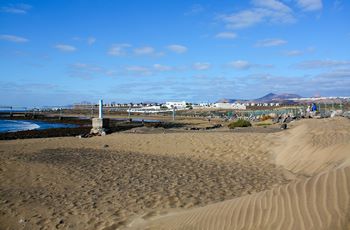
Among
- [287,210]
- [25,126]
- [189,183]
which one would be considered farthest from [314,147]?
[25,126]

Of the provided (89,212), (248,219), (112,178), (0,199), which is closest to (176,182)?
(112,178)

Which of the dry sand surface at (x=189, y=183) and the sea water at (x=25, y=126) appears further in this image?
the sea water at (x=25, y=126)

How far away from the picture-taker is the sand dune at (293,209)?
3.66m

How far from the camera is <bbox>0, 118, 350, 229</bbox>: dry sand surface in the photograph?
421cm

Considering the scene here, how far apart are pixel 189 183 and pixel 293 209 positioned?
518cm

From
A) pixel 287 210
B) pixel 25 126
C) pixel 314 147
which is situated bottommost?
pixel 25 126

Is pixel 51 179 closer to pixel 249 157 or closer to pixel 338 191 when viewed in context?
pixel 249 157

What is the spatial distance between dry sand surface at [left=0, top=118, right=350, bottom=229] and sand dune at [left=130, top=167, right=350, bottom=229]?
12mm

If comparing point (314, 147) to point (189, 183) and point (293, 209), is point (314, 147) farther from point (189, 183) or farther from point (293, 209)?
point (293, 209)

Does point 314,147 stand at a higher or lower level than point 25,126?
higher

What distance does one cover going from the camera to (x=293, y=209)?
402 cm

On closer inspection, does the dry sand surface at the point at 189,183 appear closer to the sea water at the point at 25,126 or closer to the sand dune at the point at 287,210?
the sand dune at the point at 287,210

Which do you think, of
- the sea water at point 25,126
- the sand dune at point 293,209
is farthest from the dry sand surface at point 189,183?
the sea water at point 25,126

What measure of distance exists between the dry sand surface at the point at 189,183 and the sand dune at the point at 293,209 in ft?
0.04
